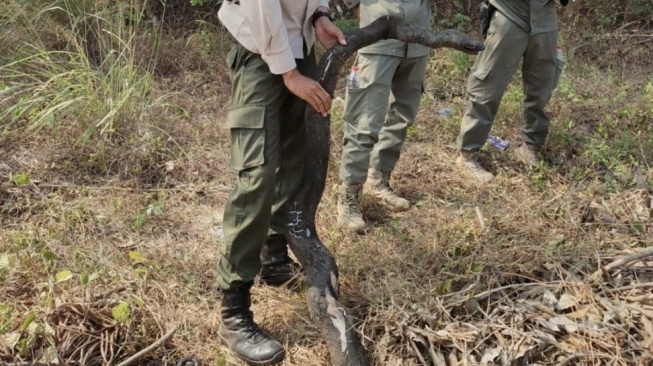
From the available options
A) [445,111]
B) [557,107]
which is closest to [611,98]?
[557,107]

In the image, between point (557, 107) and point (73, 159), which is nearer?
point (73, 159)

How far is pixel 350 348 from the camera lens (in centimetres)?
221

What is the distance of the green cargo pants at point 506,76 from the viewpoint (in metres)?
3.64

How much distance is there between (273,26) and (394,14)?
1.20 metres

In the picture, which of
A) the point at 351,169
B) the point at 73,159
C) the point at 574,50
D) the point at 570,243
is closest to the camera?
the point at 570,243

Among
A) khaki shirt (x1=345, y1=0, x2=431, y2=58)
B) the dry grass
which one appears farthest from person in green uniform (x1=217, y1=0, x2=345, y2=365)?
khaki shirt (x1=345, y1=0, x2=431, y2=58)

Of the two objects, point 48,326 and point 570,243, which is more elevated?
point 570,243

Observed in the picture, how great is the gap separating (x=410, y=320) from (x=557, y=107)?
2.97 metres

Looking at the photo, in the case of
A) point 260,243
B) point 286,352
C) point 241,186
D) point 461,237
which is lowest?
point 286,352

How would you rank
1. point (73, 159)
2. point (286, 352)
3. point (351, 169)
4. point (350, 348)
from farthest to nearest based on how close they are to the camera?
1. point (73, 159)
2. point (351, 169)
3. point (286, 352)
4. point (350, 348)

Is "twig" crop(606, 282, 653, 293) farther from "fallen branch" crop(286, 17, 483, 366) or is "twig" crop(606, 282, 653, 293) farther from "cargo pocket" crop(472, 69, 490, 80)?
"cargo pocket" crop(472, 69, 490, 80)

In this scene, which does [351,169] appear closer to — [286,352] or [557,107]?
[286,352]

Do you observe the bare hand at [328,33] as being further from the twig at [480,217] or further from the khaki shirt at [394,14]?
the twig at [480,217]

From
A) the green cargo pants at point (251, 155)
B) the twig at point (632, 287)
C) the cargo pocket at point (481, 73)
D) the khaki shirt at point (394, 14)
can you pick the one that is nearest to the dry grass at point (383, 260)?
the twig at point (632, 287)
